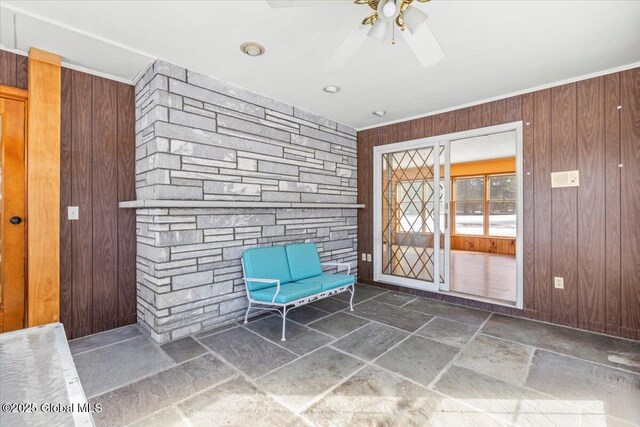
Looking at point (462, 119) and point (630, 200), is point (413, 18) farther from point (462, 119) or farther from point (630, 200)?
point (630, 200)

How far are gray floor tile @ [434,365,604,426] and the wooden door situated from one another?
3.27 m

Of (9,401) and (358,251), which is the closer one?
(9,401)

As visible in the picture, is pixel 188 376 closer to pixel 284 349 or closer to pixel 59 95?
pixel 284 349

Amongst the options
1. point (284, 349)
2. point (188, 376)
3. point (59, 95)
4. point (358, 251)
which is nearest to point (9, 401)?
point (188, 376)

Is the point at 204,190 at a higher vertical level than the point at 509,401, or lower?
higher

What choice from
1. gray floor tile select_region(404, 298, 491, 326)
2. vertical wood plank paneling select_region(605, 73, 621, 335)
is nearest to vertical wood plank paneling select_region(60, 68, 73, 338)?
gray floor tile select_region(404, 298, 491, 326)

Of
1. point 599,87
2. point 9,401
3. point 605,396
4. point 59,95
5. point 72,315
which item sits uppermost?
point 599,87

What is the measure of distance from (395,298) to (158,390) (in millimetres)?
2815

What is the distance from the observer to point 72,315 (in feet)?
8.60

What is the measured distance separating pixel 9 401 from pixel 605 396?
113 inches

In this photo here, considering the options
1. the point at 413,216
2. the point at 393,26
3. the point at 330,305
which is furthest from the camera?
the point at 413,216

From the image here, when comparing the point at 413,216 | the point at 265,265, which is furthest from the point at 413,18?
the point at 413,216

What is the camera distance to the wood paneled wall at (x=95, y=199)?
2604 mm

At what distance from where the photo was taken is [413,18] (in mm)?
1650
